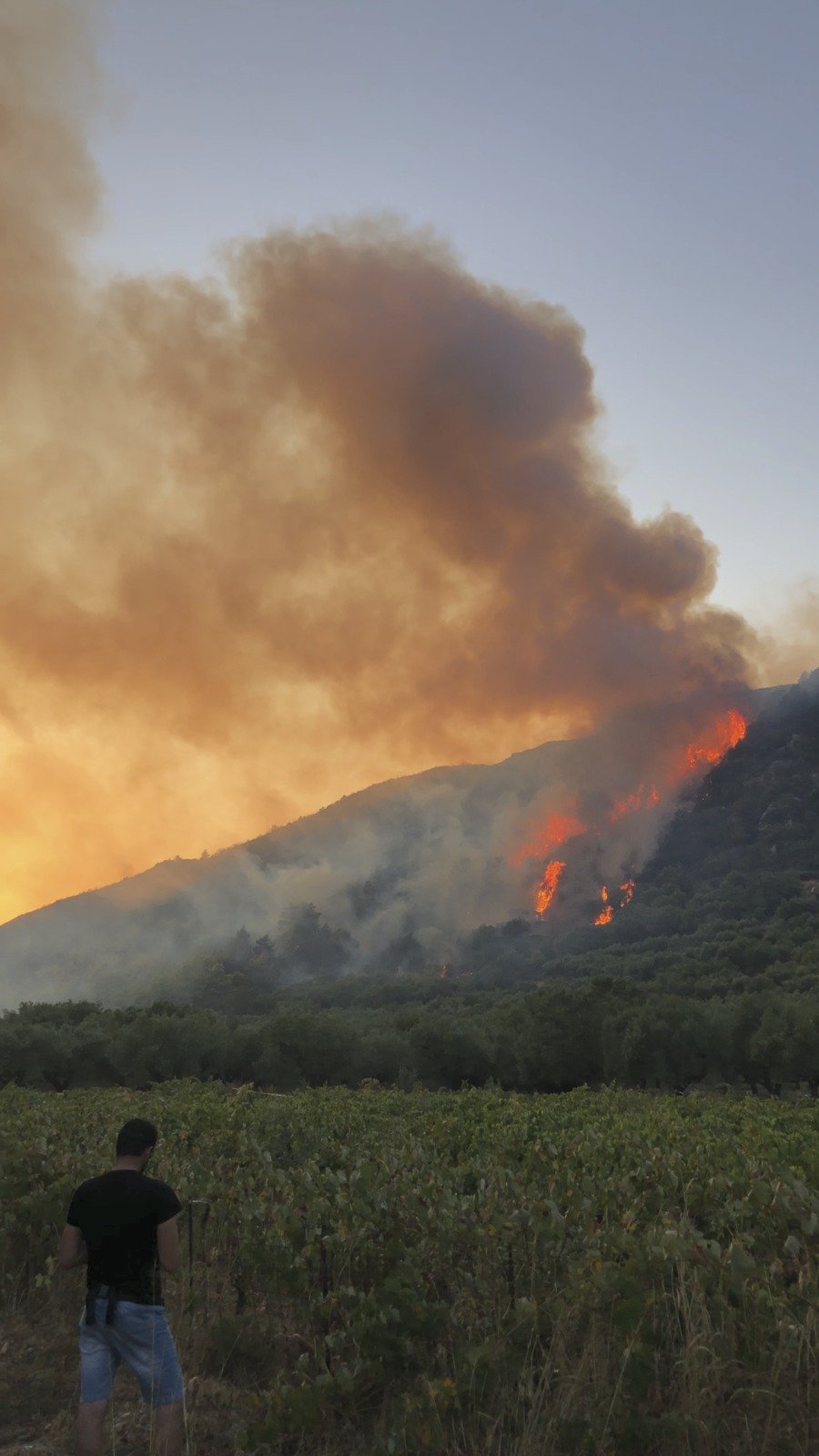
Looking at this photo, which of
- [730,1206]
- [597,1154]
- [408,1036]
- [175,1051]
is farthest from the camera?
[408,1036]

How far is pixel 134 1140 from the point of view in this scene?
7.68 metres

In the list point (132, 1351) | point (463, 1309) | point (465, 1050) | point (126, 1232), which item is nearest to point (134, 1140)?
point (126, 1232)

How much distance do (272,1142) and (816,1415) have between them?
562 inches

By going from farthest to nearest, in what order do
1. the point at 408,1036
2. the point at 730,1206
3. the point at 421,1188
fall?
the point at 408,1036, the point at 421,1188, the point at 730,1206

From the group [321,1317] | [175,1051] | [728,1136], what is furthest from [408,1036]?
[321,1317]

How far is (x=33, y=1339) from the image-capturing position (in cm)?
1071

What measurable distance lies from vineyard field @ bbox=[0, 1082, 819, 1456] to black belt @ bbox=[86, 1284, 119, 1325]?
1.14 meters

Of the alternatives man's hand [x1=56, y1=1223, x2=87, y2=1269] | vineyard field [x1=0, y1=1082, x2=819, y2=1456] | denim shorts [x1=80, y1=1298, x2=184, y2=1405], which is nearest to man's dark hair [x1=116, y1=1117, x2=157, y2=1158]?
man's hand [x1=56, y1=1223, x2=87, y2=1269]

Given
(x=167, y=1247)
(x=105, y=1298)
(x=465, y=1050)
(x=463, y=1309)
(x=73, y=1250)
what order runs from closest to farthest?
(x=167, y=1247)
(x=105, y=1298)
(x=73, y=1250)
(x=463, y=1309)
(x=465, y=1050)

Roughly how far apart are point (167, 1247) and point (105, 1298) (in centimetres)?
77

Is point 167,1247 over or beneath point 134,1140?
beneath

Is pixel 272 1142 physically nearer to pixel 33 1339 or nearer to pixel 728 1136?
pixel 33 1339

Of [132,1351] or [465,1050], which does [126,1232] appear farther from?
[465,1050]

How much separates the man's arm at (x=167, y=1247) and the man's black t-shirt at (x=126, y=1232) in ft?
0.21
